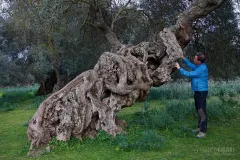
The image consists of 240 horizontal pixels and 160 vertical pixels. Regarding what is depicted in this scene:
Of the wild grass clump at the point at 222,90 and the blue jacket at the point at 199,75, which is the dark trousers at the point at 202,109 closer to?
the blue jacket at the point at 199,75

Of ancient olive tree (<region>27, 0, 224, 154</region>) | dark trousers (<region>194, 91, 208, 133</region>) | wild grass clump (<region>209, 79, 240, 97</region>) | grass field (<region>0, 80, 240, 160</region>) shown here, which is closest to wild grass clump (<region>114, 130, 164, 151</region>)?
grass field (<region>0, 80, 240, 160</region>)

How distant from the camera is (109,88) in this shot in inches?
326

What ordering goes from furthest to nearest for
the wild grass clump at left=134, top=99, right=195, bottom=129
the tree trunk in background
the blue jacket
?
1. the tree trunk in background
2. the wild grass clump at left=134, top=99, right=195, bottom=129
3. the blue jacket

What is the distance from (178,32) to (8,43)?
25.0 metres

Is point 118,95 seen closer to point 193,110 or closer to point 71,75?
point 193,110

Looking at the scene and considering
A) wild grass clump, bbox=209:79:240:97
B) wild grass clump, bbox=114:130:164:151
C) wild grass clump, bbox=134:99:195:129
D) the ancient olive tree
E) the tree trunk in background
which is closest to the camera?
wild grass clump, bbox=114:130:164:151

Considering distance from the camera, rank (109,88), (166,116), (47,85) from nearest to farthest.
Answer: (109,88), (166,116), (47,85)

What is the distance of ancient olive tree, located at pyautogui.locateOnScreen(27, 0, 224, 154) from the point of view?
7363 mm

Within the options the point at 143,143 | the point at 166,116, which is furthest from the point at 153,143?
the point at 166,116

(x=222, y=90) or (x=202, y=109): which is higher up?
(x=202, y=109)

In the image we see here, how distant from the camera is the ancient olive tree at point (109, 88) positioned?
290 inches

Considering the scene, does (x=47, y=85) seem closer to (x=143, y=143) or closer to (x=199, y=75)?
(x=199, y=75)

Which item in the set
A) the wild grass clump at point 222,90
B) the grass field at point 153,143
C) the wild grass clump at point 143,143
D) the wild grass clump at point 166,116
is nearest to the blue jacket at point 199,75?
the grass field at point 153,143

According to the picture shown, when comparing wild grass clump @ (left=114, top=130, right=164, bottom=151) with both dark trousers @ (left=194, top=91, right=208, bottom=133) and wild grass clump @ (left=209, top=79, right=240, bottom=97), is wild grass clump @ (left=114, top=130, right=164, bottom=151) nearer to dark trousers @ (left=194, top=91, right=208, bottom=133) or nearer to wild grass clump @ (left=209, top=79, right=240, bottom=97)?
dark trousers @ (left=194, top=91, right=208, bottom=133)
